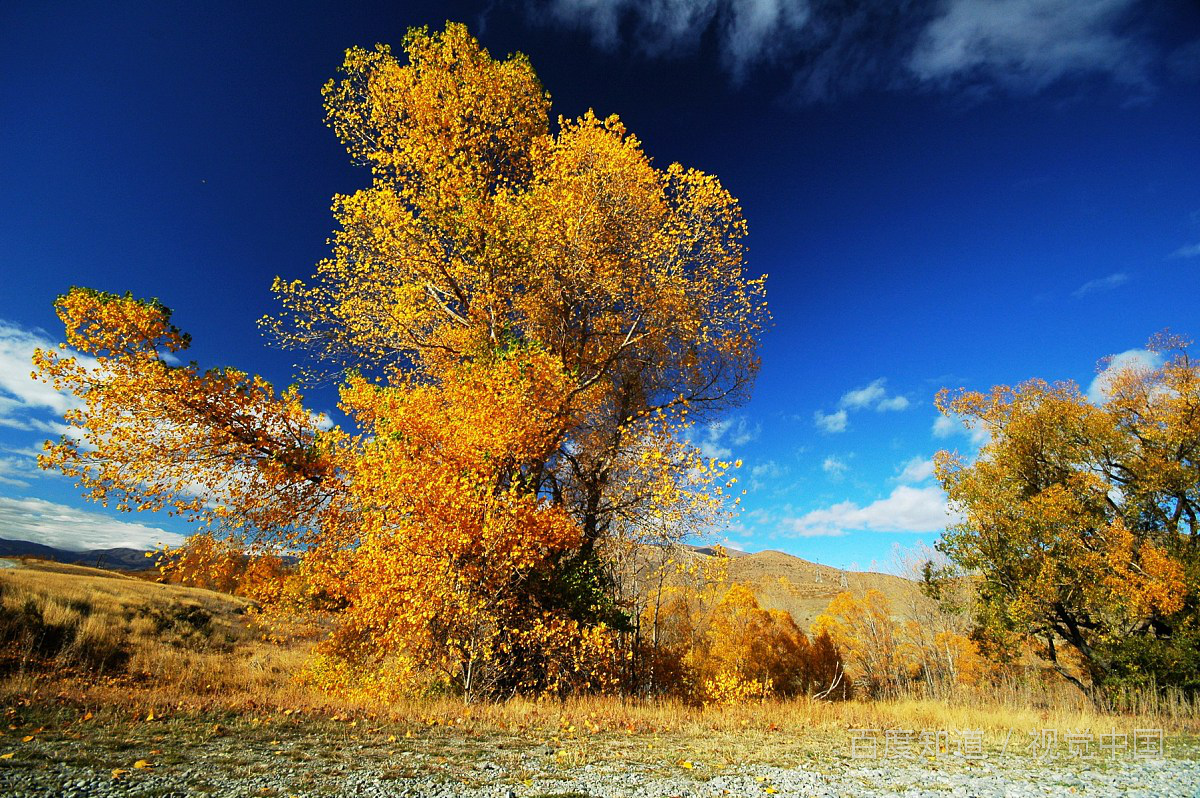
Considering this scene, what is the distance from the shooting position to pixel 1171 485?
717 inches

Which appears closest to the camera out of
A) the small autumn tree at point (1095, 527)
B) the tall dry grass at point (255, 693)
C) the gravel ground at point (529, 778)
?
the gravel ground at point (529, 778)

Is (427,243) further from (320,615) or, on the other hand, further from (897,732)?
(897,732)

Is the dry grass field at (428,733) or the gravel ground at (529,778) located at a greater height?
the gravel ground at (529,778)

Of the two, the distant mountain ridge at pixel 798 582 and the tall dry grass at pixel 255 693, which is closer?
the tall dry grass at pixel 255 693

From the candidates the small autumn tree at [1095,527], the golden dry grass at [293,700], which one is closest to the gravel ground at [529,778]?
the golden dry grass at [293,700]

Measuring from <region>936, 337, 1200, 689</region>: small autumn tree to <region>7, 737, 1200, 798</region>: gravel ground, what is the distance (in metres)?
15.5

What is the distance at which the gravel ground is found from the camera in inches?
155


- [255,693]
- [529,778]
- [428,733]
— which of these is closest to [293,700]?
[255,693]

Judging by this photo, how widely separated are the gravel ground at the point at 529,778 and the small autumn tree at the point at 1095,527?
50.8 feet

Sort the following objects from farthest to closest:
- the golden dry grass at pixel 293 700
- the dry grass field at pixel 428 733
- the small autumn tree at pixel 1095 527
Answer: the small autumn tree at pixel 1095 527, the golden dry grass at pixel 293 700, the dry grass field at pixel 428 733

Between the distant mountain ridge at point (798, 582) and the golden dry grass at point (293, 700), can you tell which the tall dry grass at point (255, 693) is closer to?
the golden dry grass at point (293, 700)

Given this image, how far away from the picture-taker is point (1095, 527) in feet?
62.7

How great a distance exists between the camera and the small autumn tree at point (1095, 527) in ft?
56.4

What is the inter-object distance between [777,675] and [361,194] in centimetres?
3602
